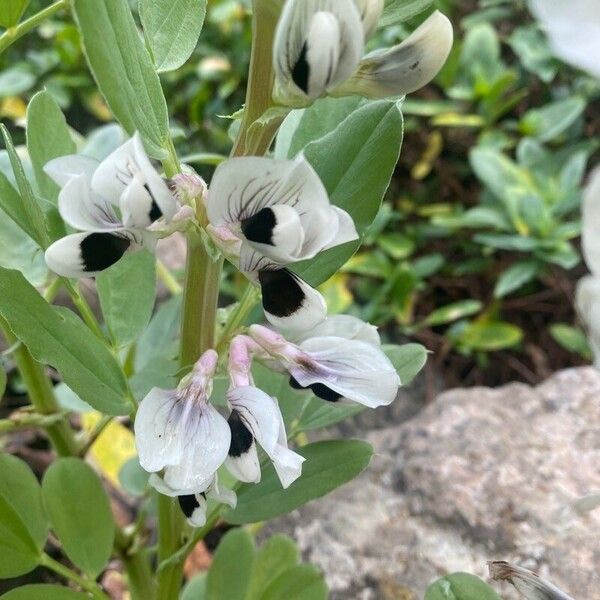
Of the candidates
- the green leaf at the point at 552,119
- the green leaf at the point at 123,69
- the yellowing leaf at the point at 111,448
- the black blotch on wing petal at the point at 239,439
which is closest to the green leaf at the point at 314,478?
the black blotch on wing petal at the point at 239,439

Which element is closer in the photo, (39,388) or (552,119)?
(39,388)

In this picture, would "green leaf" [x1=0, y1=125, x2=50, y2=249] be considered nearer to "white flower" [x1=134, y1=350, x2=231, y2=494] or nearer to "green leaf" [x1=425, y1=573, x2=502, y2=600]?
"white flower" [x1=134, y1=350, x2=231, y2=494]

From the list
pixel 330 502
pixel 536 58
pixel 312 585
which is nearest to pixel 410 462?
pixel 330 502

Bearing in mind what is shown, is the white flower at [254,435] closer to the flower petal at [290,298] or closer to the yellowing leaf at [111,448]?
the flower petal at [290,298]

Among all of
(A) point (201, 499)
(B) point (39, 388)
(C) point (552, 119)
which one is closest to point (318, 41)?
(A) point (201, 499)

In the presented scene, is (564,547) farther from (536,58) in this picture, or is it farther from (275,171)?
(536,58)

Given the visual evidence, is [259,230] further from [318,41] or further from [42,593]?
[42,593]
